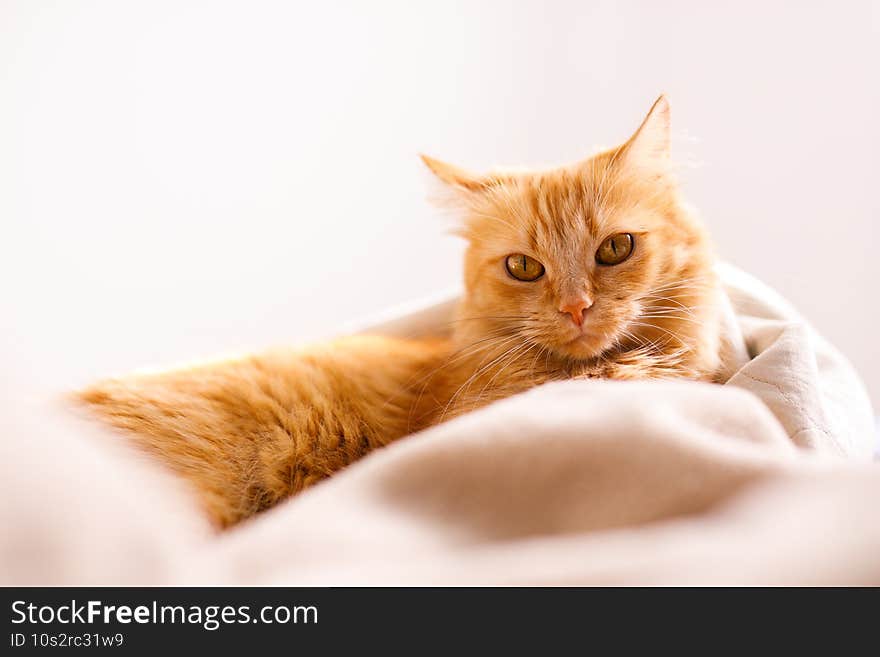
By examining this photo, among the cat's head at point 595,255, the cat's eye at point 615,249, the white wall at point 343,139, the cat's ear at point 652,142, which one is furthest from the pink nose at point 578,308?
the white wall at point 343,139

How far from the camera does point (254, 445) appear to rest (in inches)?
→ 52.9

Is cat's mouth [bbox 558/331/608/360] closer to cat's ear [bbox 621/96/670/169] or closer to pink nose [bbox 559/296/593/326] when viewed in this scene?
pink nose [bbox 559/296/593/326]

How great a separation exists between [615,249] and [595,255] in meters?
0.04

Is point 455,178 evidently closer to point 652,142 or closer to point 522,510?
point 652,142

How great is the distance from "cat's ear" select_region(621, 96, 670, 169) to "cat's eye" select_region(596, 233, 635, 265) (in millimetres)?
172

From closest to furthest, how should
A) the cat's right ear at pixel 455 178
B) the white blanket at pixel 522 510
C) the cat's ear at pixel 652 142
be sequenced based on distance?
1. the white blanket at pixel 522 510
2. the cat's ear at pixel 652 142
3. the cat's right ear at pixel 455 178

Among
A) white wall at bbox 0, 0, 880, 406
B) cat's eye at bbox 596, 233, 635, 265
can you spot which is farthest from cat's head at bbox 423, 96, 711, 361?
white wall at bbox 0, 0, 880, 406

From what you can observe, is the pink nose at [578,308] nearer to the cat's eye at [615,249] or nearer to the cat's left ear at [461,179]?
the cat's eye at [615,249]

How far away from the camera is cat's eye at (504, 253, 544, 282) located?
1.49 metres

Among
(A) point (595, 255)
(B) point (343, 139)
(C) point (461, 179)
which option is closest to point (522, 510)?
(A) point (595, 255)

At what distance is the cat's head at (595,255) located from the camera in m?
1.39

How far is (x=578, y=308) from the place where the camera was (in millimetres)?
1355
